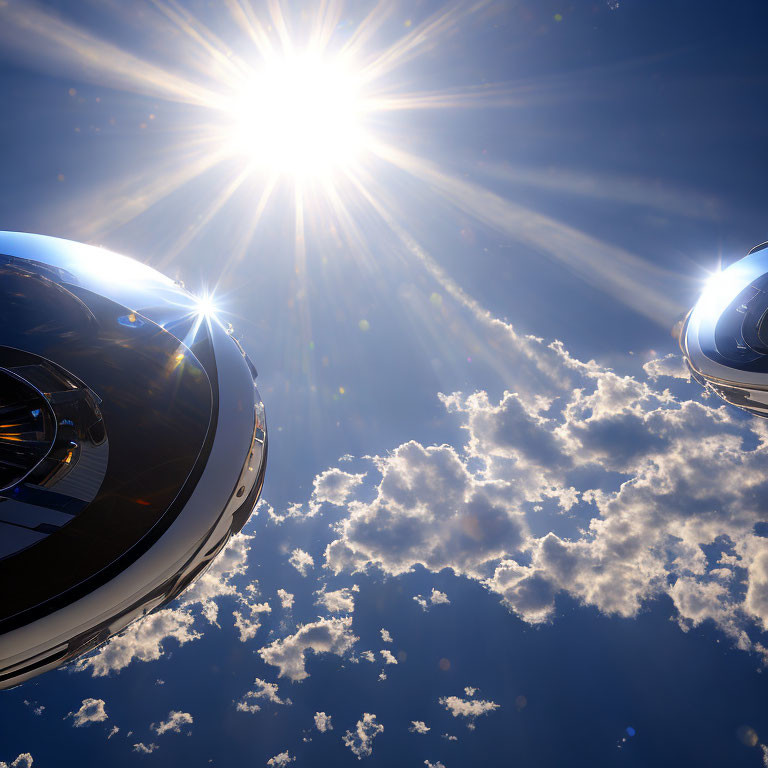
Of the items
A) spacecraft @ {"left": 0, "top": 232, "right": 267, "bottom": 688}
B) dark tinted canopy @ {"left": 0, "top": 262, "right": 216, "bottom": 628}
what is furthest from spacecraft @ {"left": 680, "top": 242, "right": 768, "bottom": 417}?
dark tinted canopy @ {"left": 0, "top": 262, "right": 216, "bottom": 628}

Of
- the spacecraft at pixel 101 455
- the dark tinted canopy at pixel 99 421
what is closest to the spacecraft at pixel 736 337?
the spacecraft at pixel 101 455

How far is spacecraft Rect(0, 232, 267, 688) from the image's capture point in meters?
2.23

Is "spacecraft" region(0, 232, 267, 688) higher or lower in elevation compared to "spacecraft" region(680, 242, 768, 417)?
lower

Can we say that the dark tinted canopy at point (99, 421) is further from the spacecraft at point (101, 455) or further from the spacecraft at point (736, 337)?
the spacecraft at point (736, 337)

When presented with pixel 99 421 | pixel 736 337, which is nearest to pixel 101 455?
pixel 99 421

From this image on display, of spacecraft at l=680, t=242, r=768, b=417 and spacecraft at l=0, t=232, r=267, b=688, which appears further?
spacecraft at l=680, t=242, r=768, b=417


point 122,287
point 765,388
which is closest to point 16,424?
point 122,287

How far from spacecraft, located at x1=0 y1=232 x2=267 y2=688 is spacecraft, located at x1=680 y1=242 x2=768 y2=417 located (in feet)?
38.3

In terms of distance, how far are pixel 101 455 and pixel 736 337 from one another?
13.7 m

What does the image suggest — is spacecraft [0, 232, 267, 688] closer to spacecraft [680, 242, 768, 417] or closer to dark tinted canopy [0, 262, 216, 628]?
dark tinted canopy [0, 262, 216, 628]

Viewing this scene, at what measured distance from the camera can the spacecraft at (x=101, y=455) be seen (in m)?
2.23

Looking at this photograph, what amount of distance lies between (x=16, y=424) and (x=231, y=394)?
56.7 inches

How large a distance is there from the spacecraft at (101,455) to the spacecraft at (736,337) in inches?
460

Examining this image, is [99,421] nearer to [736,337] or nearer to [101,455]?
[101,455]
